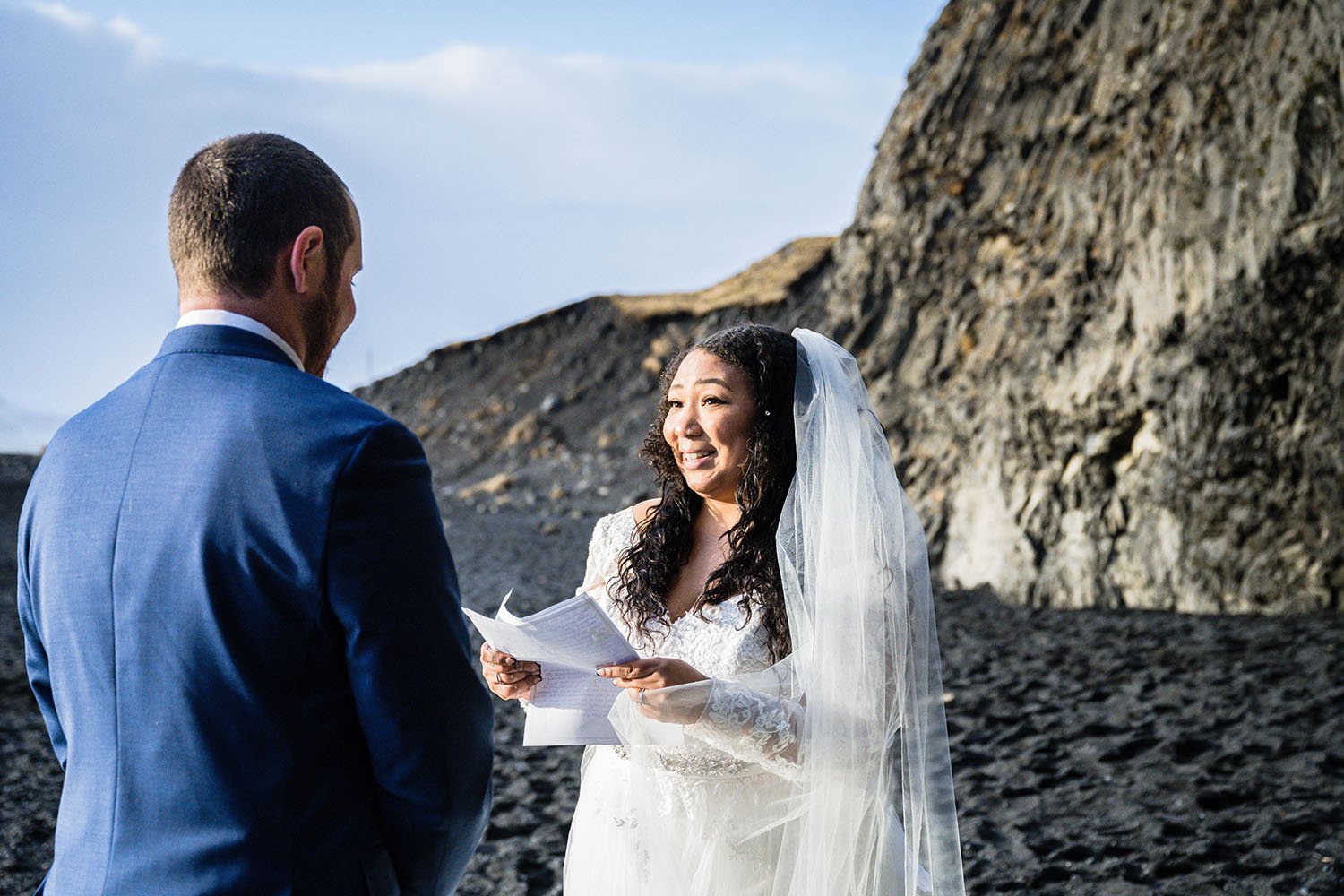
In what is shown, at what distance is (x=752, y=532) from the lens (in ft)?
9.74

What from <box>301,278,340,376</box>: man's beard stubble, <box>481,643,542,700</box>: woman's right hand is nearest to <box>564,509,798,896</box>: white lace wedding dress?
<box>481,643,542,700</box>: woman's right hand

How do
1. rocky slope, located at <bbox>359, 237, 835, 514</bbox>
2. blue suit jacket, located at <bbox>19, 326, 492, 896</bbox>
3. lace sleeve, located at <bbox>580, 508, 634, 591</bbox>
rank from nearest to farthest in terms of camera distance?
1. blue suit jacket, located at <bbox>19, 326, 492, 896</bbox>
2. lace sleeve, located at <bbox>580, 508, 634, 591</bbox>
3. rocky slope, located at <bbox>359, 237, 835, 514</bbox>

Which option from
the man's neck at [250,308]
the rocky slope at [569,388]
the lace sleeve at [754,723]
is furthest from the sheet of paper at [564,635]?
the rocky slope at [569,388]

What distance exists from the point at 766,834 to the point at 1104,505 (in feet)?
29.0

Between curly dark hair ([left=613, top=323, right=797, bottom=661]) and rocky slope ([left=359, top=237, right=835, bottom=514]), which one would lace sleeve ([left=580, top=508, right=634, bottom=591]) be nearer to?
curly dark hair ([left=613, top=323, right=797, bottom=661])

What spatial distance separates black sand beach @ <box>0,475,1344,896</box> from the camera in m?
4.96

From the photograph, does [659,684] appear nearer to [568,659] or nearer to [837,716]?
[568,659]

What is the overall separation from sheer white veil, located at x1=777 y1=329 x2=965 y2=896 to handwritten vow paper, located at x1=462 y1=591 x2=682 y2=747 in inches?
14.1

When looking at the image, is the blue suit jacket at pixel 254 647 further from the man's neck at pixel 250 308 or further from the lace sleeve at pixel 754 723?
the lace sleeve at pixel 754 723

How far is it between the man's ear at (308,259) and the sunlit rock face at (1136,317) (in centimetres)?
941

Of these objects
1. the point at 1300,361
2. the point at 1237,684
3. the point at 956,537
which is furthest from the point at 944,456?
the point at 1237,684

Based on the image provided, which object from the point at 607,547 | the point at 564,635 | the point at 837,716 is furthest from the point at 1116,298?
the point at 564,635

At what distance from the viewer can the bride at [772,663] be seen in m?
2.71

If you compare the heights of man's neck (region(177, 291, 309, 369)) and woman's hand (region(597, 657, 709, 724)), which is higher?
man's neck (region(177, 291, 309, 369))
